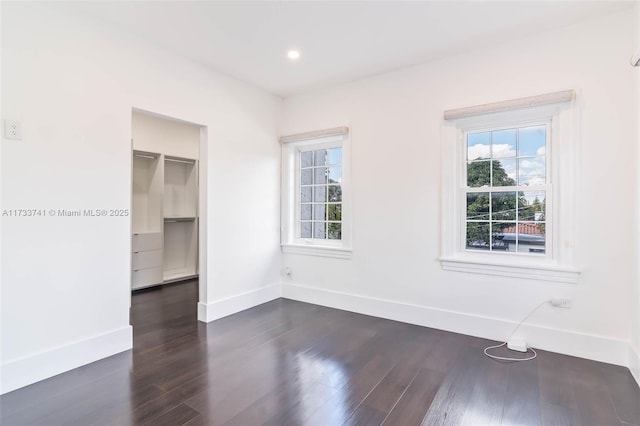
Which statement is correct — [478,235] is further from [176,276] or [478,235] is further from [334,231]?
[176,276]

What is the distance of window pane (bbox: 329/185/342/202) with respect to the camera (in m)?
4.21

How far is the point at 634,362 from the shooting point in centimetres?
236

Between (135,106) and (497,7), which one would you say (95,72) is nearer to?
(135,106)

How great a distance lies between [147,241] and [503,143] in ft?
16.1

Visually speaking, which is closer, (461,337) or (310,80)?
(461,337)

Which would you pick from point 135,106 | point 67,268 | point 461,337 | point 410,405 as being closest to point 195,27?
point 135,106

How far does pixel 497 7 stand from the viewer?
8.21 ft

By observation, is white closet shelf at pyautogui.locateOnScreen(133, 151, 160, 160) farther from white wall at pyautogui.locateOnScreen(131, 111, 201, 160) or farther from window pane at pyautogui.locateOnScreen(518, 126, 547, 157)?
window pane at pyautogui.locateOnScreen(518, 126, 547, 157)

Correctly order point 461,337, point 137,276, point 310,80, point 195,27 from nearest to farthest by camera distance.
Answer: point 195,27 → point 461,337 → point 310,80 → point 137,276

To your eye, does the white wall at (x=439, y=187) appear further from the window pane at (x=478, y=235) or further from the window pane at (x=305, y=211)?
the window pane at (x=305, y=211)

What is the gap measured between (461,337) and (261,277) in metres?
2.43

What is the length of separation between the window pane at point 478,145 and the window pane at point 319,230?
1.98 m

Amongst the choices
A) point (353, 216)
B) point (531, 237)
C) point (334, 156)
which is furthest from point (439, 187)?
point (334, 156)

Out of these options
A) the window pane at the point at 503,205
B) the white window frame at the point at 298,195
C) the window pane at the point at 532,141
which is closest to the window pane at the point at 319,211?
the white window frame at the point at 298,195
